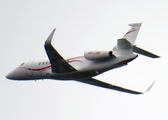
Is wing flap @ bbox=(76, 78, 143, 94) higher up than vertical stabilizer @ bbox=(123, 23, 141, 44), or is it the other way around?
vertical stabilizer @ bbox=(123, 23, 141, 44)

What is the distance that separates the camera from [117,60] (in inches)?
1272

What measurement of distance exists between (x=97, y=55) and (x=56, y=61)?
3775 millimetres

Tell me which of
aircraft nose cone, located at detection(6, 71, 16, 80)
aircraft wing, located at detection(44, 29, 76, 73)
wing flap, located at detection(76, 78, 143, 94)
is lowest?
wing flap, located at detection(76, 78, 143, 94)

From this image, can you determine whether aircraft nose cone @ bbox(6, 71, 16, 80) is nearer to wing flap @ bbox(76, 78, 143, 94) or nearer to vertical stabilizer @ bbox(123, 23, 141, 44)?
wing flap @ bbox(76, 78, 143, 94)

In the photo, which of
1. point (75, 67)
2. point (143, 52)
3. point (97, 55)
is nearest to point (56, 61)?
point (75, 67)

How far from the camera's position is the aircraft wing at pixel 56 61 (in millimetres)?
31047

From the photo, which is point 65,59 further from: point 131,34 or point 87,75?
point 131,34

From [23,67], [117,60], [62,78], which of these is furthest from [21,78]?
[117,60]

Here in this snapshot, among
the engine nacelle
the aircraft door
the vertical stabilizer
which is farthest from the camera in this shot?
the aircraft door

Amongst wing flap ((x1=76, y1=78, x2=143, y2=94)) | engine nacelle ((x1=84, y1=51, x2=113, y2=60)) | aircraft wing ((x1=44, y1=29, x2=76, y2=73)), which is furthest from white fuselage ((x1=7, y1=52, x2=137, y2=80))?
wing flap ((x1=76, y1=78, x2=143, y2=94))

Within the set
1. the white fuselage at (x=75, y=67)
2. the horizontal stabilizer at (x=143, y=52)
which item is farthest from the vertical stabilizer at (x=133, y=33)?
the white fuselage at (x=75, y=67)

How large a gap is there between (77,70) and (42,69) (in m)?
4.21

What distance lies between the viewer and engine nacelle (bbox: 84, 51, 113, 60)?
1246 inches

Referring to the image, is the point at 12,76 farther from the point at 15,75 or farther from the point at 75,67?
the point at 75,67
